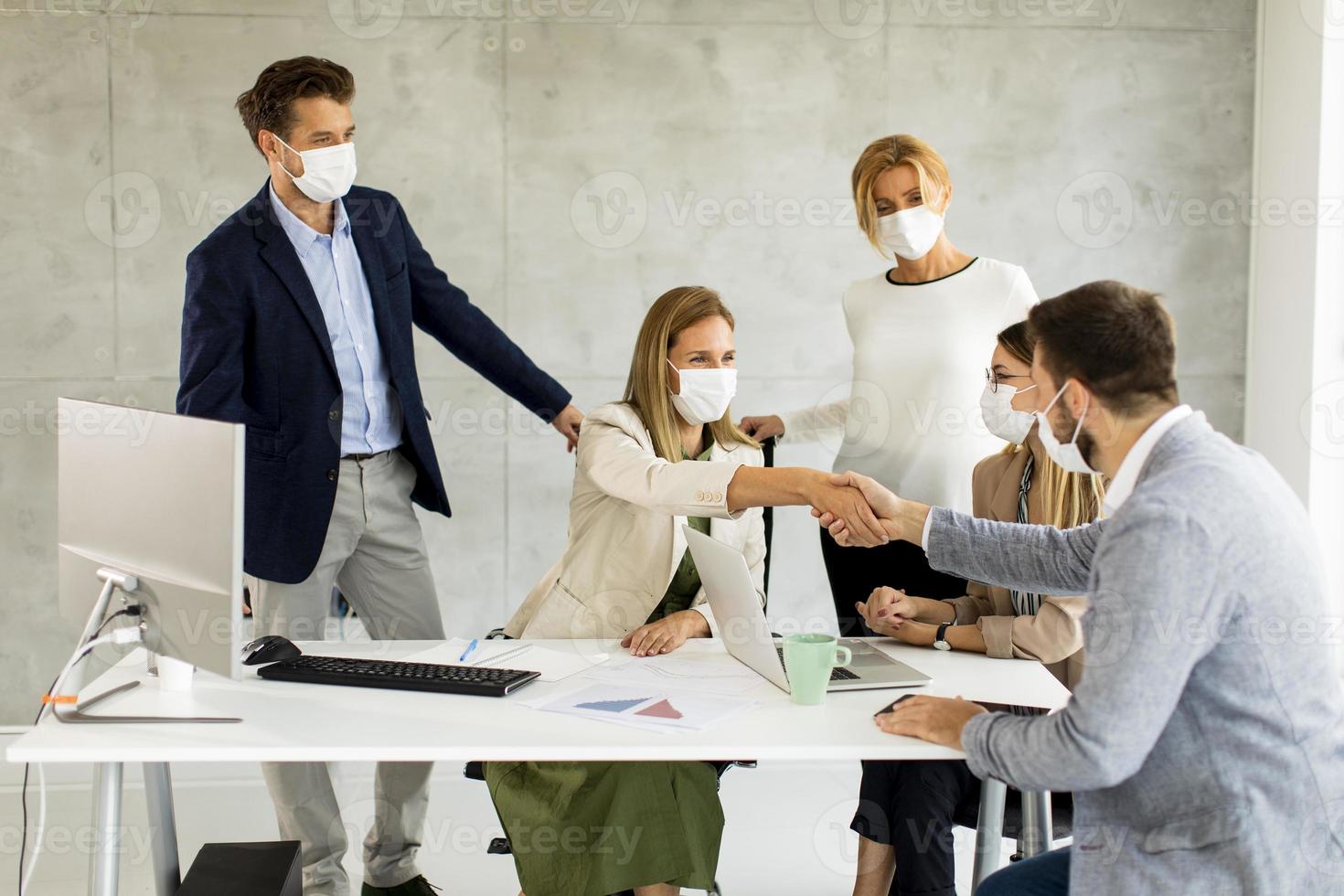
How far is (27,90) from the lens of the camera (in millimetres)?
3742

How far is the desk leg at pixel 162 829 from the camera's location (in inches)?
75.7

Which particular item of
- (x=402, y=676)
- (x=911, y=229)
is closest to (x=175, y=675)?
(x=402, y=676)

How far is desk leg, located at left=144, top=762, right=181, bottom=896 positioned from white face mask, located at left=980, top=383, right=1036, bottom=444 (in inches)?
66.7

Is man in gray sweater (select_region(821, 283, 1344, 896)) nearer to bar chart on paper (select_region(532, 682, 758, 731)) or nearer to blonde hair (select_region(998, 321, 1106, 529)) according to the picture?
bar chart on paper (select_region(532, 682, 758, 731))

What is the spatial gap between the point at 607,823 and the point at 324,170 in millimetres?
1559

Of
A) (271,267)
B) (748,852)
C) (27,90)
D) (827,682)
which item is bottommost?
(748,852)

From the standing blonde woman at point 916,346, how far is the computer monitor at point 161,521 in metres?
1.60

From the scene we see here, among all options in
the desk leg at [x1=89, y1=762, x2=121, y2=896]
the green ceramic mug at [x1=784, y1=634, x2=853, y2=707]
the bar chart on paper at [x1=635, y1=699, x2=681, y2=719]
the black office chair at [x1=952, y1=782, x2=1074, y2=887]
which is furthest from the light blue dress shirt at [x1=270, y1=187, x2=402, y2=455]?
the black office chair at [x1=952, y1=782, x2=1074, y2=887]

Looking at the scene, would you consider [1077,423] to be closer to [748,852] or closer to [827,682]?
[827,682]

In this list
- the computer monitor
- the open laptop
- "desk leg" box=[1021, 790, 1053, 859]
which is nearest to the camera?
the computer monitor

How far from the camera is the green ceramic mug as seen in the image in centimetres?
179

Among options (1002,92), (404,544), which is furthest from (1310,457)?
(404,544)

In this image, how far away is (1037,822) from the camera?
2.03 meters

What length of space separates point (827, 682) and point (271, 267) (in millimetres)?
1561
